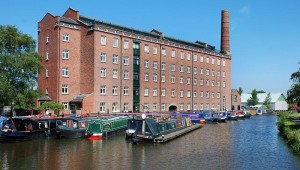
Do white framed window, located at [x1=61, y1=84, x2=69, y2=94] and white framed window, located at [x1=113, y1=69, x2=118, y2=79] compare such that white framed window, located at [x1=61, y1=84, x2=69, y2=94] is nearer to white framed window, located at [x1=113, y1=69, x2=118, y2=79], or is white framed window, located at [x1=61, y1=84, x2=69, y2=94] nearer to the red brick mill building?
the red brick mill building

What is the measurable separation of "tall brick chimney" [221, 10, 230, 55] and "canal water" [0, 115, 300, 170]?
51929mm

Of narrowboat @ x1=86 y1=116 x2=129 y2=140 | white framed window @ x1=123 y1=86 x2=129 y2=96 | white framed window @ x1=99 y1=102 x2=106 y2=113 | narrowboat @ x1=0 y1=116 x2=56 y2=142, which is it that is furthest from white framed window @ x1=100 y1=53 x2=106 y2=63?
narrowboat @ x1=0 y1=116 x2=56 y2=142

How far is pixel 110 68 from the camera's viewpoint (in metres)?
54.5

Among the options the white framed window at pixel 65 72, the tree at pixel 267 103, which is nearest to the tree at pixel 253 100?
the tree at pixel 267 103

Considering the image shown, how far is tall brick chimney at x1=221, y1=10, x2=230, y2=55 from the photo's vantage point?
8219cm

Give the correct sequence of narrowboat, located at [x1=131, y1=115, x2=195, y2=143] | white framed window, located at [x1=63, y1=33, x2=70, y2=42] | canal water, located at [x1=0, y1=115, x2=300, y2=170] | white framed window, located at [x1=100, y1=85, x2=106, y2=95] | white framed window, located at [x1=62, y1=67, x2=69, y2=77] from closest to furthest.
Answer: canal water, located at [x1=0, y1=115, x2=300, y2=170], narrowboat, located at [x1=131, y1=115, x2=195, y2=143], white framed window, located at [x1=62, y1=67, x2=69, y2=77], white framed window, located at [x1=63, y1=33, x2=70, y2=42], white framed window, located at [x1=100, y1=85, x2=106, y2=95]

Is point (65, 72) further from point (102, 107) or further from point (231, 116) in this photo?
point (231, 116)

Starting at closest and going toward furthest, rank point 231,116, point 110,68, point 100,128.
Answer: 1. point 100,128
2. point 110,68
3. point 231,116

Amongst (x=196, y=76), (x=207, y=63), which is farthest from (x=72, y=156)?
(x=207, y=63)

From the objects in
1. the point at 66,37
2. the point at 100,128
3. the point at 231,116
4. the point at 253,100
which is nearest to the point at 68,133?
the point at 100,128

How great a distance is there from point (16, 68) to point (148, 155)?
23022mm

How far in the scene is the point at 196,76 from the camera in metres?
73.1

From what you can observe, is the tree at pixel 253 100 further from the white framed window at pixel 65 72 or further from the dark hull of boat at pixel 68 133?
the dark hull of boat at pixel 68 133

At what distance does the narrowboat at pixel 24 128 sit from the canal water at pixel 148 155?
38.7 inches
